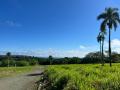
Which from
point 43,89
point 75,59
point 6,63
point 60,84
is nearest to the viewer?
point 60,84

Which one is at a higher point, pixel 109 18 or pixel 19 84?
pixel 109 18

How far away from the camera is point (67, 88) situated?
12078mm

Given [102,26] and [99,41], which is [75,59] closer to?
[99,41]

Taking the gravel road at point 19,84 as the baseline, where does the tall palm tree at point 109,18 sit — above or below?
above

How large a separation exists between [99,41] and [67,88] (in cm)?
7530

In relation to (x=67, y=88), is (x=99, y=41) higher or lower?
higher

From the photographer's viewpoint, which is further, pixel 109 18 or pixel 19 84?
pixel 109 18

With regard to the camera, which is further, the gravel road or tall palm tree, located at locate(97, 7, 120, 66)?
tall palm tree, located at locate(97, 7, 120, 66)

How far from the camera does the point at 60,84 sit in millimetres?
14383

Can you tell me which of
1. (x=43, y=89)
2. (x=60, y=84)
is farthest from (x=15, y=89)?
(x=60, y=84)

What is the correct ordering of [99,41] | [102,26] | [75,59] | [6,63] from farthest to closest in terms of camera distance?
[75,59] < [6,63] < [99,41] < [102,26]

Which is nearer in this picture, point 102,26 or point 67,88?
point 67,88

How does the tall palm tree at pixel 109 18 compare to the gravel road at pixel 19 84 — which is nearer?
the gravel road at pixel 19 84

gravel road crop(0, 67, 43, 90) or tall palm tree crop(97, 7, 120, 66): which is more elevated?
tall palm tree crop(97, 7, 120, 66)
